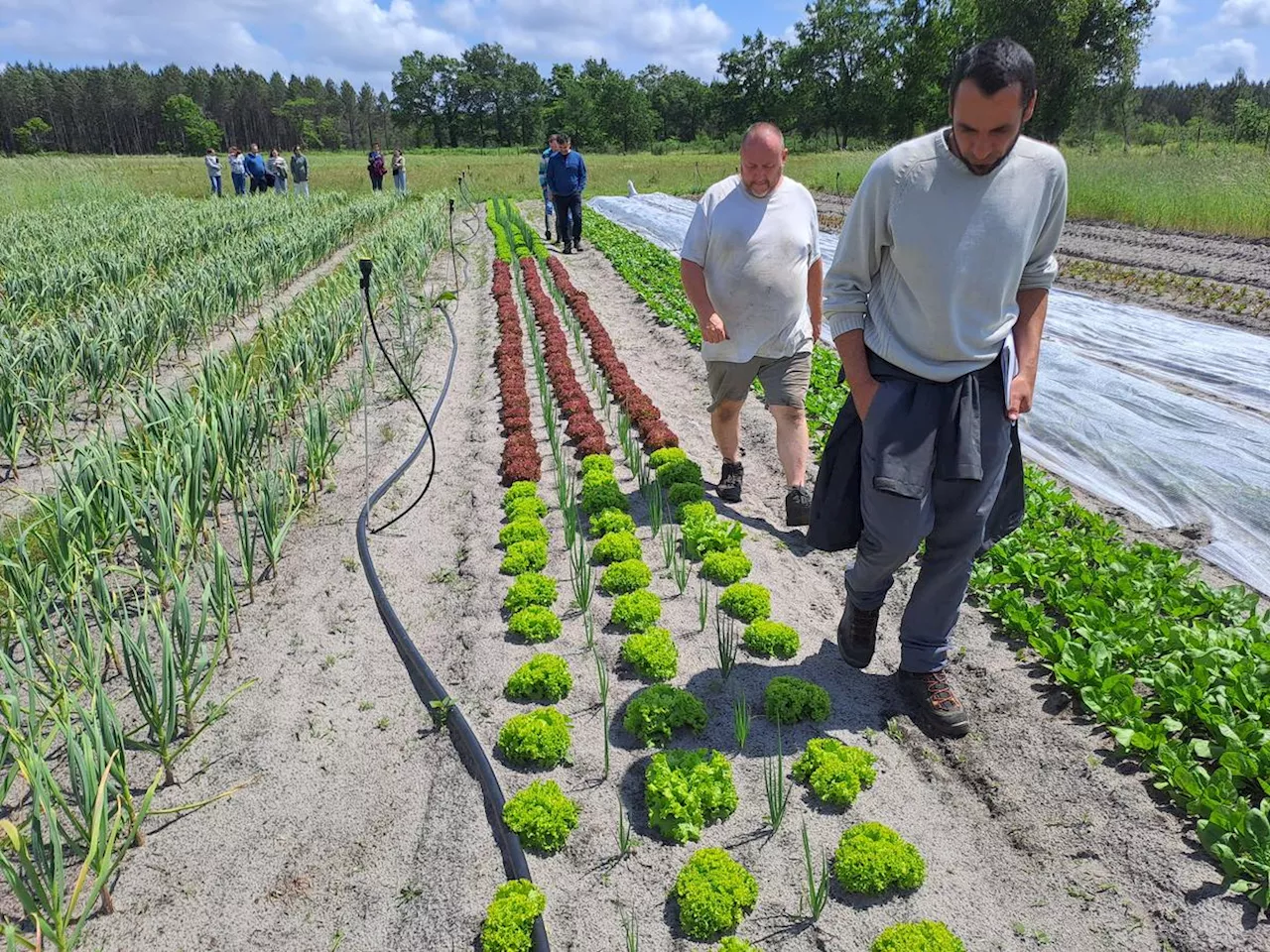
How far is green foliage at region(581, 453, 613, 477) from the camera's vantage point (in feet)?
15.5

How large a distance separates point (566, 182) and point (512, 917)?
1182 cm

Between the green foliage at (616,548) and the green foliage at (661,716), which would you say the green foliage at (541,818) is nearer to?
the green foliage at (661,716)

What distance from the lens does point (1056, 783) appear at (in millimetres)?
2512

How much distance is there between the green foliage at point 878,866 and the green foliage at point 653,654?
99 cm

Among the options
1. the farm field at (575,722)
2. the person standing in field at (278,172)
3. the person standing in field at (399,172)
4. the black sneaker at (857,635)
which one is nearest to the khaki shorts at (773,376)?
the farm field at (575,722)

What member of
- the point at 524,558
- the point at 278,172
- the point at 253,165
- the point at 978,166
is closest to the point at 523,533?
the point at 524,558

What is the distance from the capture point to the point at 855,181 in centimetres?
2269

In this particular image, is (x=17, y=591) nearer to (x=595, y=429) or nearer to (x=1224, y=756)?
(x=595, y=429)

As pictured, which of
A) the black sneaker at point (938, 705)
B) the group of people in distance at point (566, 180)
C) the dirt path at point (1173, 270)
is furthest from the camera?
the group of people in distance at point (566, 180)

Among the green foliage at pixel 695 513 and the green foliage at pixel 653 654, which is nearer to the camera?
the green foliage at pixel 653 654

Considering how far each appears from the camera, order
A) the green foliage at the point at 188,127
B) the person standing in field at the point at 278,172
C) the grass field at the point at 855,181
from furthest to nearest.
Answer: the green foliage at the point at 188,127 < the person standing in field at the point at 278,172 < the grass field at the point at 855,181

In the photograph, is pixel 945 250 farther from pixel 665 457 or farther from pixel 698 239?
pixel 665 457

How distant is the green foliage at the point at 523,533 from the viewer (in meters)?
4.05

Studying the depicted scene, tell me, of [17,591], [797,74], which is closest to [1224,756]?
[17,591]
